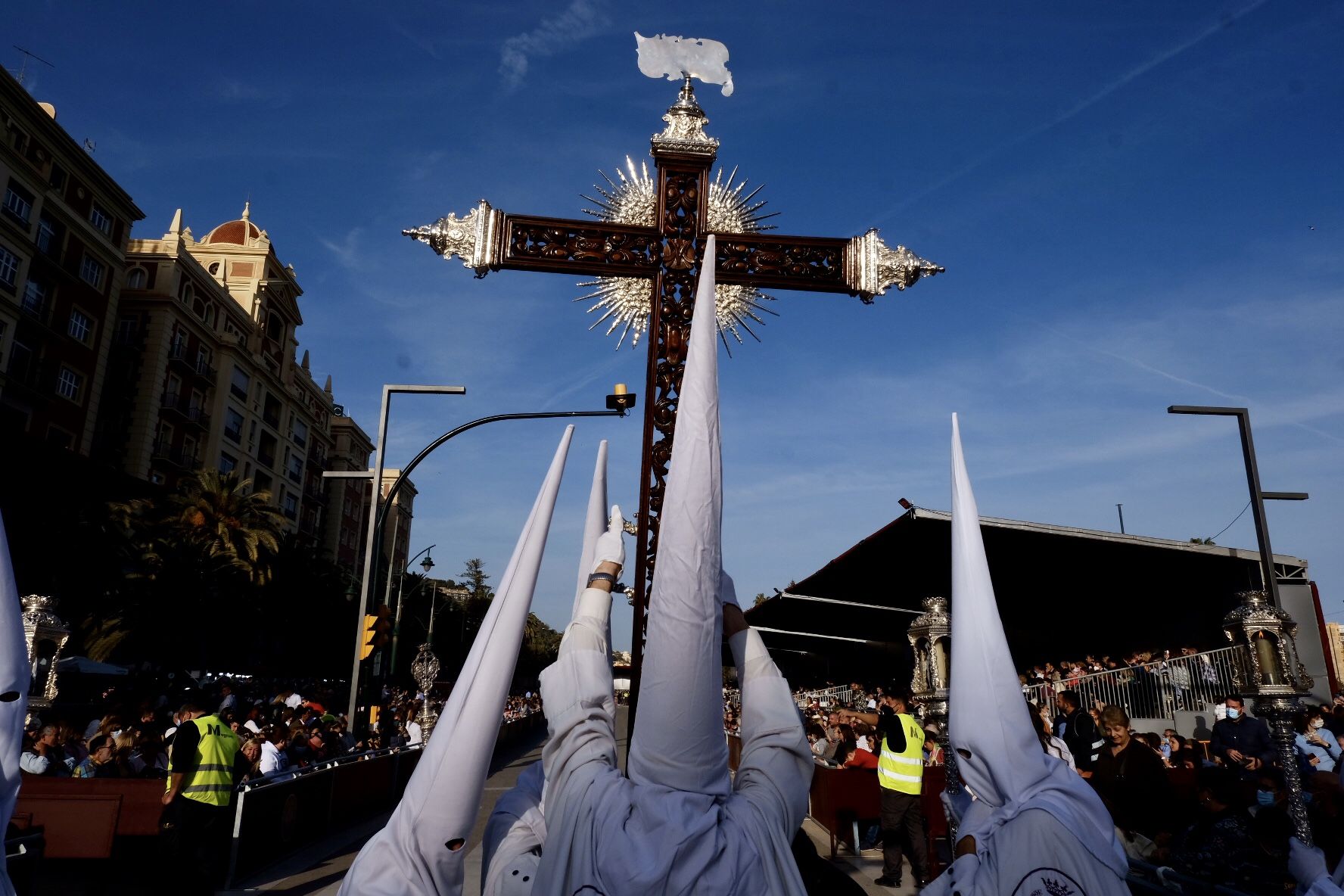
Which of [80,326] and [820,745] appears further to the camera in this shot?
[80,326]

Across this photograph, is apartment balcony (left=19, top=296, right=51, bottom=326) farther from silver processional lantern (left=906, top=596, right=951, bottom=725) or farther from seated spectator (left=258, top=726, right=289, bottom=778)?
silver processional lantern (left=906, top=596, right=951, bottom=725)

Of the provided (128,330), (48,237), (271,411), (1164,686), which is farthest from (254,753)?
(271,411)

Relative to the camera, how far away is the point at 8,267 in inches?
1243

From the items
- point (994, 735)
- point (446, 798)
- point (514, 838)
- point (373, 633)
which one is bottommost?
point (514, 838)

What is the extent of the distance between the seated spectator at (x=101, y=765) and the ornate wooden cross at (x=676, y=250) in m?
7.61

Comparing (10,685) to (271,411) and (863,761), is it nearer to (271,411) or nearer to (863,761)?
(863,761)

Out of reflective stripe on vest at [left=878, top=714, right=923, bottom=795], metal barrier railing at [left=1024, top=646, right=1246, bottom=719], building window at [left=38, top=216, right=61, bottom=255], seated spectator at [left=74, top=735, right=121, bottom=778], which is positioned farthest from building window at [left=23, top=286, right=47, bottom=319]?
reflective stripe on vest at [left=878, top=714, right=923, bottom=795]

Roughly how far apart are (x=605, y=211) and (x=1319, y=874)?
474 cm

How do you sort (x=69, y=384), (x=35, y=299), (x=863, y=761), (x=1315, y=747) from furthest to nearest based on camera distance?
(x=69, y=384) < (x=35, y=299) < (x=863, y=761) < (x=1315, y=747)

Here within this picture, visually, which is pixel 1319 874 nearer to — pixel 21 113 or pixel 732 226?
pixel 732 226

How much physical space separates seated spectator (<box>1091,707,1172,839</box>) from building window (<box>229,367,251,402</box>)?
4918 cm

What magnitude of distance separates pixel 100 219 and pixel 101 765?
34.9m

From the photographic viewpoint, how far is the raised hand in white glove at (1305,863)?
4.05 metres

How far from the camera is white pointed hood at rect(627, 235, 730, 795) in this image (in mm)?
2305
